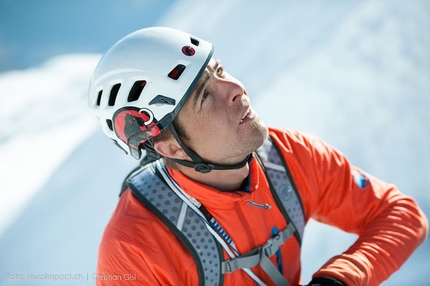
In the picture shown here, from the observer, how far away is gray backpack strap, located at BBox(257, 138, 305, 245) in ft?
8.24

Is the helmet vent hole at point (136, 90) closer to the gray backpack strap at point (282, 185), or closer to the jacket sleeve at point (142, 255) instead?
the jacket sleeve at point (142, 255)

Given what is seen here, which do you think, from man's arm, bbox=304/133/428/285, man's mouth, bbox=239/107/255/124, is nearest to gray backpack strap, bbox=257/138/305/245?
man's arm, bbox=304/133/428/285

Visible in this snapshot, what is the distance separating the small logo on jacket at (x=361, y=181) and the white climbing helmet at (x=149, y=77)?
4.11ft

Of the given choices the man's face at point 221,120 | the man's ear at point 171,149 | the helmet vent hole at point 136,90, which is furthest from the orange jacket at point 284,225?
the helmet vent hole at point 136,90

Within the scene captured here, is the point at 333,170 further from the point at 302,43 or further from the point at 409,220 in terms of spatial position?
the point at 302,43

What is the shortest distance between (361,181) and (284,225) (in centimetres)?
61

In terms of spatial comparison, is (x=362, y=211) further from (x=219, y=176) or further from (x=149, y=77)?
(x=149, y=77)

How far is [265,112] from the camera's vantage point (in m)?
4.95

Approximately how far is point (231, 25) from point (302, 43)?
1055 millimetres

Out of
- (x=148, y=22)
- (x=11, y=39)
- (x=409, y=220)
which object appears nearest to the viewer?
(x=409, y=220)

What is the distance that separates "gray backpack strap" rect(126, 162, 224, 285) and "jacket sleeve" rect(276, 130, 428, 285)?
0.60 metres

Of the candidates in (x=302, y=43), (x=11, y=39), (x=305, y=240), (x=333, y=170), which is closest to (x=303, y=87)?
(x=302, y=43)

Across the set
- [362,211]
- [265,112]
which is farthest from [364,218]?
[265,112]

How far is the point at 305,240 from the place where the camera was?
3945mm
